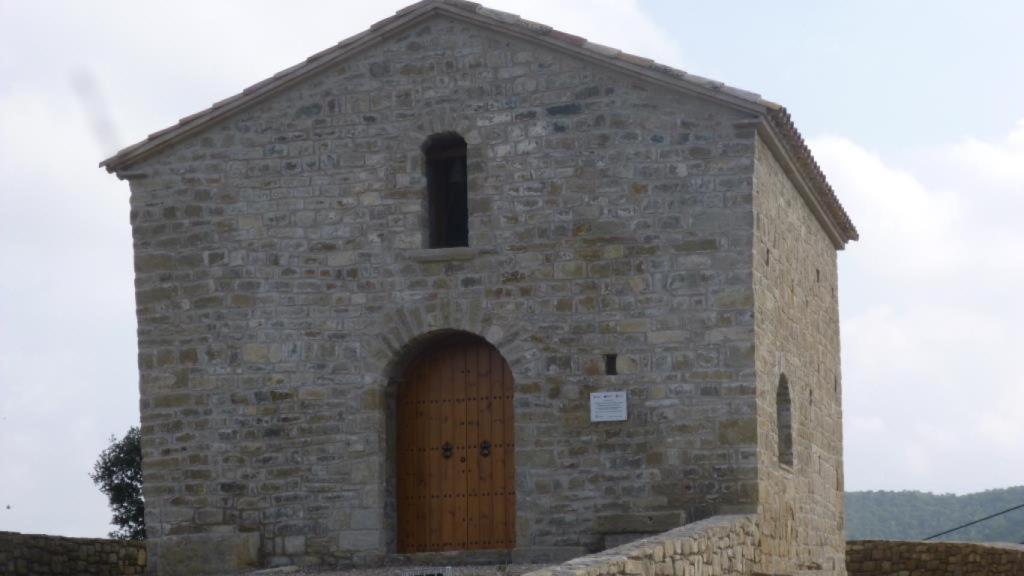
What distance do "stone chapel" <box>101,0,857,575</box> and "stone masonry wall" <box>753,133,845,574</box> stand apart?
9 centimetres

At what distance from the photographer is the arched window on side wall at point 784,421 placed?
16.4 meters

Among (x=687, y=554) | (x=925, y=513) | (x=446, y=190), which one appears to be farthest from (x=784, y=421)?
(x=925, y=513)

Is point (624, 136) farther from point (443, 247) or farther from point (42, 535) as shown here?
point (42, 535)

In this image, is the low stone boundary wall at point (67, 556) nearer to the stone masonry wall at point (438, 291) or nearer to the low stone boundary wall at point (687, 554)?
the stone masonry wall at point (438, 291)

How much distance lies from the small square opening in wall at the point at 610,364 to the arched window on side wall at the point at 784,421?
225 cm

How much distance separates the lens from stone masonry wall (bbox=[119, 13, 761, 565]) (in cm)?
1465

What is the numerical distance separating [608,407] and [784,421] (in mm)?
2666

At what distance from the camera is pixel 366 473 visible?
1512 centimetres

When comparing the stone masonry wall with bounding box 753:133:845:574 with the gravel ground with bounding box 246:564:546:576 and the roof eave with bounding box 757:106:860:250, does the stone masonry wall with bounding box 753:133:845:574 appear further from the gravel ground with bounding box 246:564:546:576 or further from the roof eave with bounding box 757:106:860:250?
the gravel ground with bounding box 246:564:546:576

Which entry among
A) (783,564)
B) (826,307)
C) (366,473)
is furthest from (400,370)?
(826,307)

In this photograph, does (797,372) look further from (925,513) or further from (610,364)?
(925,513)

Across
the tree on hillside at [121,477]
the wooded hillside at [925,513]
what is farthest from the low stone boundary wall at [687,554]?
the wooded hillside at [925,513]

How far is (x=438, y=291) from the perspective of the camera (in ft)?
50.0

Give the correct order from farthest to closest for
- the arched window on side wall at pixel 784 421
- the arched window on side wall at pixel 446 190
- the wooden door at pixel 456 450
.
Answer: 1. the arched window on side wall at pixel 784 421
2. the arched window on side wall at pixel 446 190
3. the wooden door at pixel 456 450
